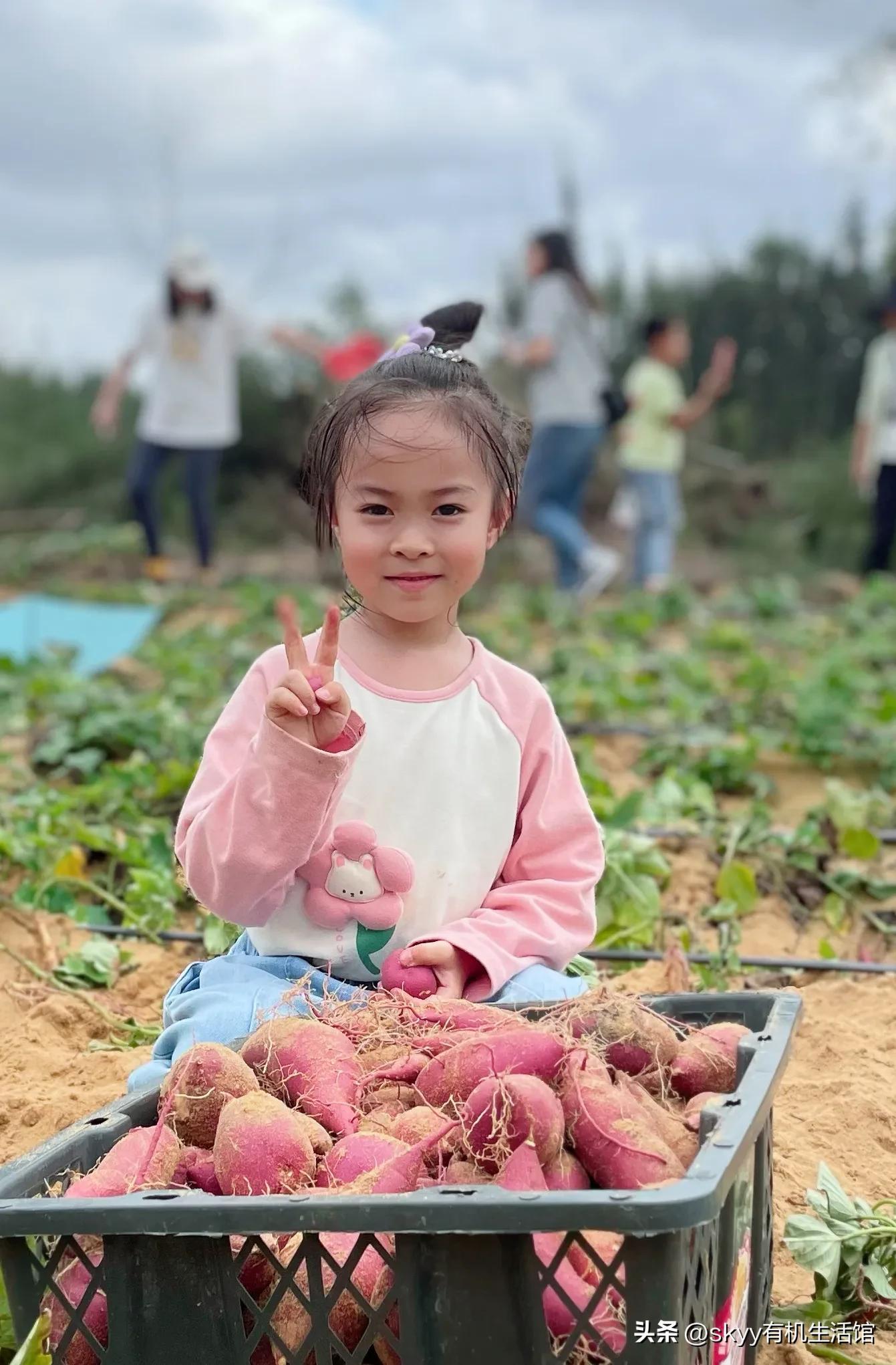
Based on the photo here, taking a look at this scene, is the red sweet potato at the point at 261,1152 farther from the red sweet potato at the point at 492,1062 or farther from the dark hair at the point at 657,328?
the dark hair at the point at 657,328

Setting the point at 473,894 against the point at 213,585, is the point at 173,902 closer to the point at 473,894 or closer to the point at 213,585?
the point at 473,894

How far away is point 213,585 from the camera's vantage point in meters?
9.53

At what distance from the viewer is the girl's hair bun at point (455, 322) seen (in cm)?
253

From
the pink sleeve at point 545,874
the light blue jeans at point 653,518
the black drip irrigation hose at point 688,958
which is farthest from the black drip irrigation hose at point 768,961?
the light blue jeans at point 653,518

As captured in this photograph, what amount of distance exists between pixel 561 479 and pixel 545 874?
6.40 meters

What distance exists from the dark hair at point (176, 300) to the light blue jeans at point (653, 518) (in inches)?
102

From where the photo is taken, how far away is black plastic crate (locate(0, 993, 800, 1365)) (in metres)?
1.36

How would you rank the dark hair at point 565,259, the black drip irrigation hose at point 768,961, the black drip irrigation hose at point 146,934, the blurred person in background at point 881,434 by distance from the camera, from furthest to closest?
1. the blurred person in background at point 881,434
2. the dark hair at point 565,259
3. the black drip irrigation hose at point 146,934
4. the black drip irrigation hose at point 768,961

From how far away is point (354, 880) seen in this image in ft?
7.20

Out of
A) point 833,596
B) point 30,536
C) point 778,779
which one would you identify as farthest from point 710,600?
point 30,536

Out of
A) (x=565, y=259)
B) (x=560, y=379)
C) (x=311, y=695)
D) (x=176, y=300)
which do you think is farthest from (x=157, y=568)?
(x=311, y=695)

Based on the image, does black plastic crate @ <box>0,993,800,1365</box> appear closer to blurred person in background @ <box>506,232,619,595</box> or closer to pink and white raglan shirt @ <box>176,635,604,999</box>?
pink and white raglan shirt @ <box>176,635,604,999</box>

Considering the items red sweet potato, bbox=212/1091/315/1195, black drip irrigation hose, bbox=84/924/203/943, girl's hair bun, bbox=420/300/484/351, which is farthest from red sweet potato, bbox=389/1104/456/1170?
black drip irrigation hose, bbox=84/924/203/943

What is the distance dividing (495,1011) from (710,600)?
7780mm
